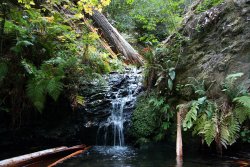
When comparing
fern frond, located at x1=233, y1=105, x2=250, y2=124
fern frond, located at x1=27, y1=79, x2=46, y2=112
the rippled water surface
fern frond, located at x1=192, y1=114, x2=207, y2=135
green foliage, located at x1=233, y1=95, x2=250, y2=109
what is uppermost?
fern frond, located at x1=27, y1=79, x2=46, y2=112

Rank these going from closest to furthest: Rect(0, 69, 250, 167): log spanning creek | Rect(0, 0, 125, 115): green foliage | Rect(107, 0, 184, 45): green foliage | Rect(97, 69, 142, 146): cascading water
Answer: Rect(0, 69, 250, 167): log spanning creek → Rect(0, 0, 125, 115): green foliage → Rect(97, 69, 142, 146): cascading water → Rect(107, 0, 184, 45): green foliage

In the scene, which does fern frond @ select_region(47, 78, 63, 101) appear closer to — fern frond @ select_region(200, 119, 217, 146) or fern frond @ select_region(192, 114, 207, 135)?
fern frond @ select_region(192, 114, 207, 135)

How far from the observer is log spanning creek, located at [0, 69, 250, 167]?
15.3 ft

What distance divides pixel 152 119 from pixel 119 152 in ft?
4.20

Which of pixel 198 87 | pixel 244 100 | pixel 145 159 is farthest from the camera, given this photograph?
pixel 198 87

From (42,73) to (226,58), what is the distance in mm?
4342

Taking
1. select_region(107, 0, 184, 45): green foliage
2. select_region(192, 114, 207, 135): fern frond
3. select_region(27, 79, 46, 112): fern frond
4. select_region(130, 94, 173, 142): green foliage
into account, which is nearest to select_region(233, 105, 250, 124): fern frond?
select_region(192, 114, 207, 135): fern frond

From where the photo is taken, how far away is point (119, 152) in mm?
5887

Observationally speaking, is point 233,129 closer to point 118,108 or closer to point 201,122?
point 201,122

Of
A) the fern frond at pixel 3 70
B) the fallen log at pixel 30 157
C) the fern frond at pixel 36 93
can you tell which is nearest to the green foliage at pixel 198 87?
the fallen log at pixel 30 157

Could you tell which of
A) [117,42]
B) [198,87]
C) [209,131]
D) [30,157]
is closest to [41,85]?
[30,157]

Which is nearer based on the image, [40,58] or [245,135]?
[245,135]

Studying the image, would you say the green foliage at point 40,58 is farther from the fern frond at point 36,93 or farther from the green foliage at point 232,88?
the green foliage at point 232,88

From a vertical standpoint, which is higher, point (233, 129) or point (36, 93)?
point (36, 93)
